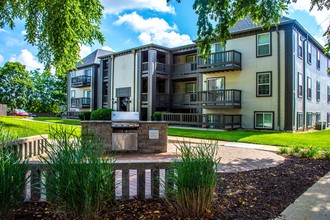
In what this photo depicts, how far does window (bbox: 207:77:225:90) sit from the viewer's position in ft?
70.0

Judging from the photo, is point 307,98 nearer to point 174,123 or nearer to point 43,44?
point 174,123

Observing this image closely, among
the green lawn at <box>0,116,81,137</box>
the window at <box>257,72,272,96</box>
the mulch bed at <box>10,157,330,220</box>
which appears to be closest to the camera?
the mulch bed at <box>10,157,330,220</box>

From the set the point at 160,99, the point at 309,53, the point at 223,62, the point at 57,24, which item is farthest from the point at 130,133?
the point at 309,53

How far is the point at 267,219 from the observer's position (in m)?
3.28

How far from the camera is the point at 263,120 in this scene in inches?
741

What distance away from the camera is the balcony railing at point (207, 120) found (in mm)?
18766

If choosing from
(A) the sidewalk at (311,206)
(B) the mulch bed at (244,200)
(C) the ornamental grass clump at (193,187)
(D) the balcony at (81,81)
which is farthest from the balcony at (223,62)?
(D) the balcony at (81,81)

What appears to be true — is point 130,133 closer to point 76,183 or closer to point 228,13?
point 228,13

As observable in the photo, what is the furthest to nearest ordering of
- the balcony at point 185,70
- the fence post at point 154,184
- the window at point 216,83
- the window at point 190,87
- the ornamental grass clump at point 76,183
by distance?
1. the window at point 190,87
2. the balcony at point 185,70
3. the window at point 216,83
4. the fence post at point 154,184
5. the ornamental grass clump at point 76,183

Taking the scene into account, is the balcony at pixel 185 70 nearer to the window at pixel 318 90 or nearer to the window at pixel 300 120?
the window at pixel 300 120

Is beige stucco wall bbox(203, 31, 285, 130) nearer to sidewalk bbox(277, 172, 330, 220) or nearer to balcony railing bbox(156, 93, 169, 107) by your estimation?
balcony railing bbox(156, 93, 169, 107)

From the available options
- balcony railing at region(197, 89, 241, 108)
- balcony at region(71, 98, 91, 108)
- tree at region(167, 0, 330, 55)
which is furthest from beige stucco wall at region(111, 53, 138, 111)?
tree at region(167, 0, 330, 55)

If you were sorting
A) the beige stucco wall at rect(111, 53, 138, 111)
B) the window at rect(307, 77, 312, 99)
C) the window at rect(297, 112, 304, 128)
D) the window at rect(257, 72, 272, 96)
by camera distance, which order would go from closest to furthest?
the window at rect(257, 72, 272, 96) < the window at rect(297, 112, 304, 128) < the window at rect(307, 77, 312, 99) < the beige stucco wall at rect(111, 53, 138, 111)

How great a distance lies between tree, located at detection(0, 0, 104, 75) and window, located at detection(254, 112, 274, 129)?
12.8 metres
